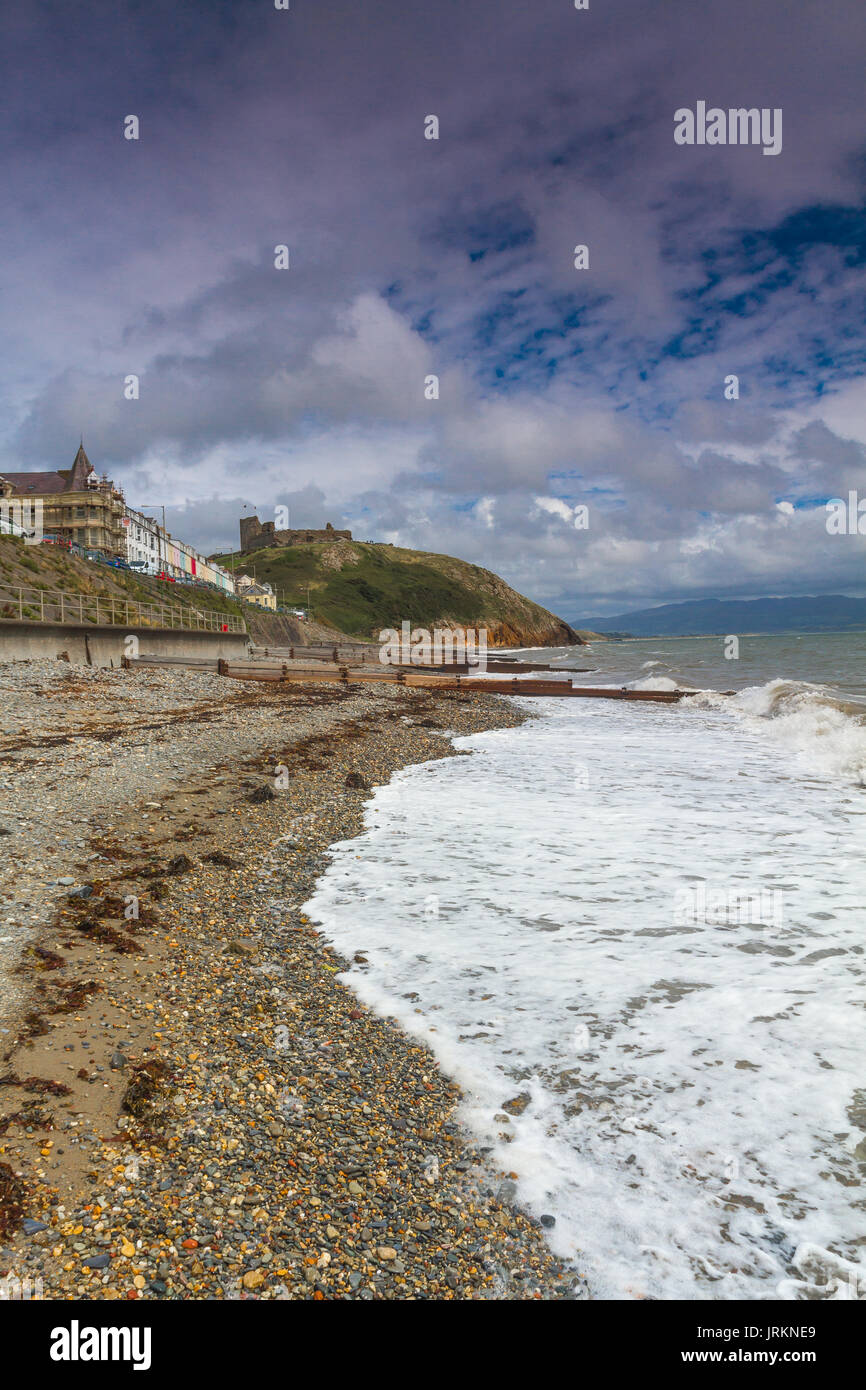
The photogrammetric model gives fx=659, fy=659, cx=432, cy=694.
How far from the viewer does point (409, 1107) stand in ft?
14.3

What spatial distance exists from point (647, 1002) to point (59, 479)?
393 ft

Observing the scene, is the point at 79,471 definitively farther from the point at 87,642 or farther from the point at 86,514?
the point at 87,642

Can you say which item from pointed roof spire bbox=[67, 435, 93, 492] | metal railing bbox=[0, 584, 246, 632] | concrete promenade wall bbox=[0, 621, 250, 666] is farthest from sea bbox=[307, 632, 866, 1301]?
pointed roof spire bbox=[67, 435, 93, 492]

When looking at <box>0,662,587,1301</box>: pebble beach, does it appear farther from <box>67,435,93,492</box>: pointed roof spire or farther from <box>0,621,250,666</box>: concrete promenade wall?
<box>67,435,93,492</box>: pointed roof spire

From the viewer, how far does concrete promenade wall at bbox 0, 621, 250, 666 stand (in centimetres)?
2567

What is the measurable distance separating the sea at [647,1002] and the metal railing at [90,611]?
23.9m

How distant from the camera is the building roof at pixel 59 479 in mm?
101688

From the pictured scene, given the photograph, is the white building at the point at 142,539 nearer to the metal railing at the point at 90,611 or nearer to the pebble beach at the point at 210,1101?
the metal railing at the point at 90,611

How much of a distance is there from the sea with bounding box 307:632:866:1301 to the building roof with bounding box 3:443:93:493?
110160 mm

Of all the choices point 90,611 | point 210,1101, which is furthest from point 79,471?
point 210,1101

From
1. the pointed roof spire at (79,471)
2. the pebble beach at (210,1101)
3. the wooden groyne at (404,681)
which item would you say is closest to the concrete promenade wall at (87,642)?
the wooden groyne at (404,681)

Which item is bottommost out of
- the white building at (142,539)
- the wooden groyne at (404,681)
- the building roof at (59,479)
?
the wooden groyne at (404,681)

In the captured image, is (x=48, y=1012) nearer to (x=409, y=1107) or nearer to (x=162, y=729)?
(x=409, y=1107)
